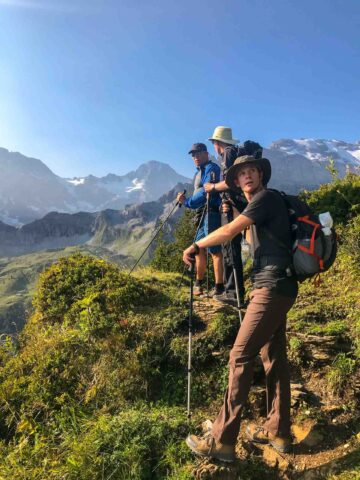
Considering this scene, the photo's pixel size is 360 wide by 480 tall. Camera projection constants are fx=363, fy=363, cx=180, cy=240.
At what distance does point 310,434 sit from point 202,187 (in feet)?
17.9

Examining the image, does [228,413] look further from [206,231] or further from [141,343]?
[206,231]

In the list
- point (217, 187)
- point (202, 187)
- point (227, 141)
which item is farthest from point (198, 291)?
point (227, 141)

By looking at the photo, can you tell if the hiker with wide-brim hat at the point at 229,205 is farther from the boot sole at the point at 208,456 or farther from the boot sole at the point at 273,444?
the boot sole at the point at 208,456

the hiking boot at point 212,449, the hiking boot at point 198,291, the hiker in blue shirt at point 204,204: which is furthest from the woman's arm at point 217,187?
the hiking boot at point 212,449

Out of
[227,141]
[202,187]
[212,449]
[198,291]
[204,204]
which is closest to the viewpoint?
[212,449]

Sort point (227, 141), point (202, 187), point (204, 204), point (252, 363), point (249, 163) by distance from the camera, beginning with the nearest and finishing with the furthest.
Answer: point (252, 363)
point (249, 163)
point (227, 141)
point (202, 187)
point (204, 204)

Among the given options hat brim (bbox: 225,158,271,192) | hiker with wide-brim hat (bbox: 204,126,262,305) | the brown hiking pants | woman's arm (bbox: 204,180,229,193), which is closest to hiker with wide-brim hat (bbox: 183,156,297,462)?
the brown hiking pants

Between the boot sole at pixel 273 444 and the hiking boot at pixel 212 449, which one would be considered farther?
the boot sole at pixel 273 444

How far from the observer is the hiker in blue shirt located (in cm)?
820

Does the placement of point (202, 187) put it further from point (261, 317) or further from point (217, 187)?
point (261, 317)

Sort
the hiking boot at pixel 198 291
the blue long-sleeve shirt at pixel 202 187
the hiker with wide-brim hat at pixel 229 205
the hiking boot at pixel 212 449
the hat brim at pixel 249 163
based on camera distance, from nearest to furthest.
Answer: the hiking boot at pixel 212 449 → the hat brim at pixel 249 163 → the hiker with wide-brim hat at pixel 229 205 → the blue long-sleeve shirt at pixel 202 187 → the hiking boot at pixel 198 291

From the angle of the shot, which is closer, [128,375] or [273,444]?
[273,444]

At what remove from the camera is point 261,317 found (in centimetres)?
440

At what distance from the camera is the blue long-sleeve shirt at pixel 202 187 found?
831cm
